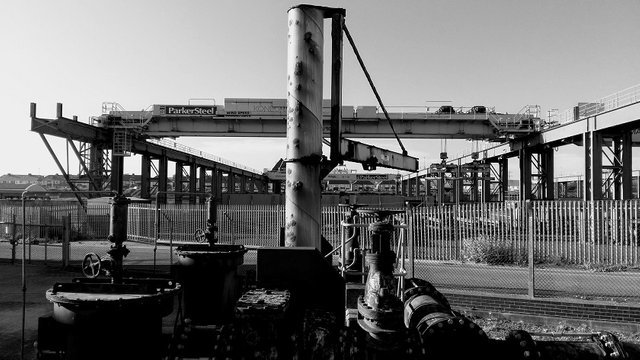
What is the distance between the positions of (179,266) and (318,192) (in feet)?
7.06

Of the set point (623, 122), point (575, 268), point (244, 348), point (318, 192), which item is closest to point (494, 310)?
point (318, 192)

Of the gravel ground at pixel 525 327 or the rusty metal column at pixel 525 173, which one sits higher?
the rusty metal column at pixel 525 173

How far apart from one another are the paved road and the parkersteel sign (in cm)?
1490

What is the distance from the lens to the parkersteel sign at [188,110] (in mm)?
29359

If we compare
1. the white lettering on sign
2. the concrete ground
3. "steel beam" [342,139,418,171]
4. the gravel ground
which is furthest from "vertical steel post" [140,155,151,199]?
"steel beam" [342,139,418,171]

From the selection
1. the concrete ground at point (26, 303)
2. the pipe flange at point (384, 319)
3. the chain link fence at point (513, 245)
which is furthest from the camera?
the chain link fence at point (513, 245)

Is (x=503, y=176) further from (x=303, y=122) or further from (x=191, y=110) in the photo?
(x=303, y=122)

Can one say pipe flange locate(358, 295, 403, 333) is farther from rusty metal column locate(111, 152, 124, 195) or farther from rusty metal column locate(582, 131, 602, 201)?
rusty metal column locate(111, 152, 124, 195)

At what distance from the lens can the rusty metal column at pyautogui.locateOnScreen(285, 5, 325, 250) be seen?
4.86 metres

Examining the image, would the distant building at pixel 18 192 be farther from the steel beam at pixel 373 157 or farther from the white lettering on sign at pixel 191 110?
the white lettering on sign at pixel 191 110

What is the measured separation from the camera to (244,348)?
10.8 feet

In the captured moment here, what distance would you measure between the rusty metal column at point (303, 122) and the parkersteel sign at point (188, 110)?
2603 cm

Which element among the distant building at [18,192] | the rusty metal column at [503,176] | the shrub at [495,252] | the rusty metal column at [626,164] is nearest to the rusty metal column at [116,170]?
the distant building at [18,192]

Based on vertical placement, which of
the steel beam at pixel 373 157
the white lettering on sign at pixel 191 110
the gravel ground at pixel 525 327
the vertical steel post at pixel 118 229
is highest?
the white lettering on sign at pixel 191 110
